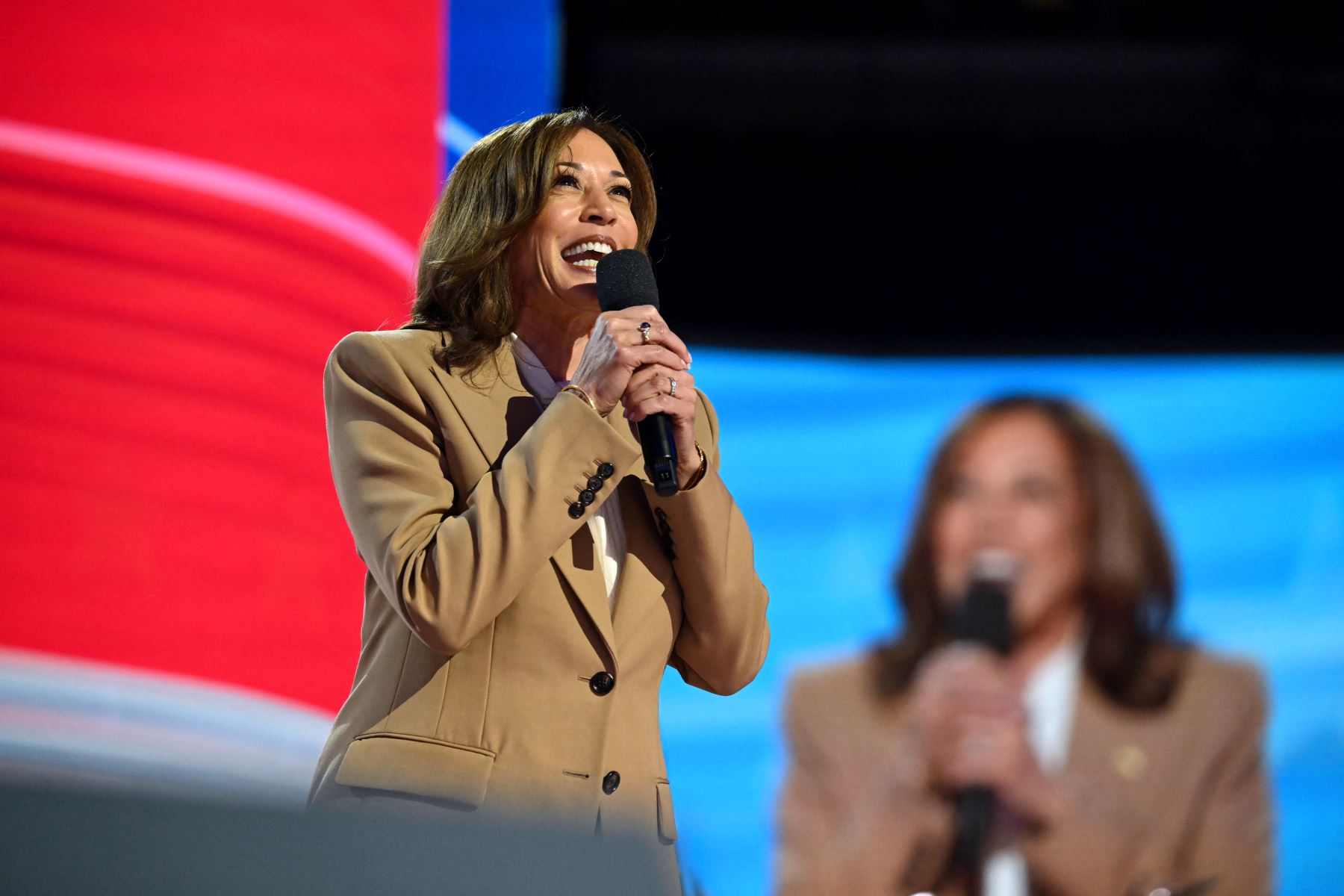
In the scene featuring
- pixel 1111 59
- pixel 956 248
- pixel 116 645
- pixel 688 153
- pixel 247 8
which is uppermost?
pixel 1111 59

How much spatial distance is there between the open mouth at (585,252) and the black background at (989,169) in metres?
2.20

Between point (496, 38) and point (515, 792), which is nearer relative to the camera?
point (515, 792)

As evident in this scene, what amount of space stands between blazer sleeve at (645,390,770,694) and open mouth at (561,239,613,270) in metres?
0.25

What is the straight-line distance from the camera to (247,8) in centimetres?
253

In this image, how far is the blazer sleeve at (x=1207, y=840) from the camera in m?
3.10

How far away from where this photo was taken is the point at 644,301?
159cm

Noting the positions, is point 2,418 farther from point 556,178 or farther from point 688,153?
point 688,153

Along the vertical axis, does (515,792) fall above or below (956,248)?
below

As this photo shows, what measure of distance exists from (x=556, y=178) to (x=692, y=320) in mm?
2805

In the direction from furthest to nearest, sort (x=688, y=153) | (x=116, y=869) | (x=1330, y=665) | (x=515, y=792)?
(x=688, y=153), (x=1330, y=665), (x=515, y=792), (x=116, y=869)

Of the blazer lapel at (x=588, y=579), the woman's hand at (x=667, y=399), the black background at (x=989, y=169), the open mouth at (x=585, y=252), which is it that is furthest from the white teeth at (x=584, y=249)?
the black background at (x=989, y=169)

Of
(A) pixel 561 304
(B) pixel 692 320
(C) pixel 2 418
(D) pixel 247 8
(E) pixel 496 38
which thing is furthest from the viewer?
(B) pixel 692 320

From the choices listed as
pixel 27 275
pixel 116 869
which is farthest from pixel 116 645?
pixel 116 869

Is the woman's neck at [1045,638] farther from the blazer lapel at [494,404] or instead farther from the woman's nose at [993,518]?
the blazer lapel at [494,404]
